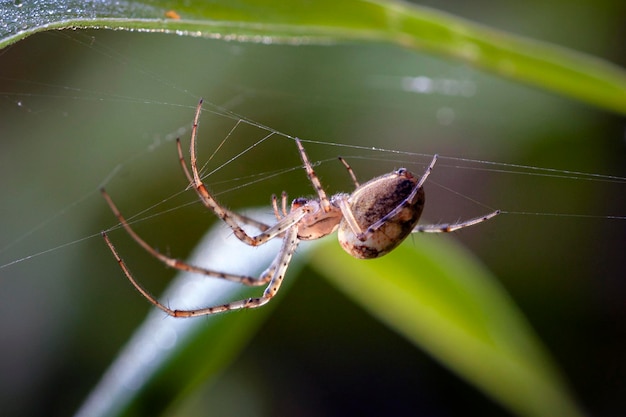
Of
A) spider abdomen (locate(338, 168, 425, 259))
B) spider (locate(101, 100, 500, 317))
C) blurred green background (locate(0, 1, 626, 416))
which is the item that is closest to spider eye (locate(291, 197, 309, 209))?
spider (locate(101, 100, 500, 317))

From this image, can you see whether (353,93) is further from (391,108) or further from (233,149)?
(233,149)

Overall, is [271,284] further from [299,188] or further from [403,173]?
[299,188]

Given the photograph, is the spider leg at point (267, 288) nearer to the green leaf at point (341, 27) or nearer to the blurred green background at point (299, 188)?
the green leaf at point (341, 27)

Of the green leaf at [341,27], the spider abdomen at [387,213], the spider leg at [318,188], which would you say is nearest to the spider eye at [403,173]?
the spider abdomen at [387,213]

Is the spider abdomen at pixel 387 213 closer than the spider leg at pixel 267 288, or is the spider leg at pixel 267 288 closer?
the spider abdomen at pixel 387 213

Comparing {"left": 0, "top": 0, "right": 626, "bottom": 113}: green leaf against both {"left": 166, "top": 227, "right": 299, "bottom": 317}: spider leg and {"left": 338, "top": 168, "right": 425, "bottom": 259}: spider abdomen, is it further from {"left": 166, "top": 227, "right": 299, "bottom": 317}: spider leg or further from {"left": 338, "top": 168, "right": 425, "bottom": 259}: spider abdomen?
{"left": 166, "top": 227, "right": 299, "bottom": 317}: spider leg
